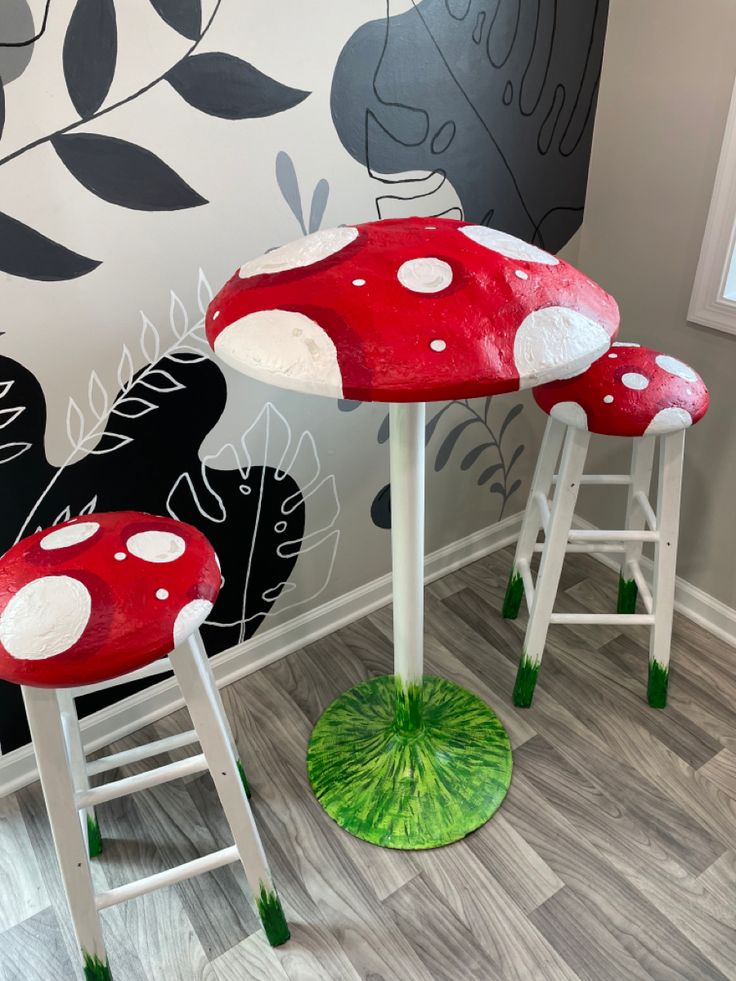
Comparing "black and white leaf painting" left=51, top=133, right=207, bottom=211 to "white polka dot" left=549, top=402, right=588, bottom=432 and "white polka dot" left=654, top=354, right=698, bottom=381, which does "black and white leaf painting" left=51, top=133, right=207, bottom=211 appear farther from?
"white polka dot" left=654, top=354, right=698, bottom=381

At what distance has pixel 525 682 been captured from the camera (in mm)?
1771

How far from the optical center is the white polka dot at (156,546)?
1.08 metres

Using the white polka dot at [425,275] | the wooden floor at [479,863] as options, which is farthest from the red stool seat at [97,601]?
the wooden floor at [479,863]

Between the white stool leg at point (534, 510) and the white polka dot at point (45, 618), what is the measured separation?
1164 mm

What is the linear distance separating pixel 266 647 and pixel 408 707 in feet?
1.61

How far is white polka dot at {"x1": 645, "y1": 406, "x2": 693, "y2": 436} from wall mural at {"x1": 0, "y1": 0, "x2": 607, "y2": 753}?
0.66 m

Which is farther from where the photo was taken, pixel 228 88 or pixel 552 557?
pixel 552 557

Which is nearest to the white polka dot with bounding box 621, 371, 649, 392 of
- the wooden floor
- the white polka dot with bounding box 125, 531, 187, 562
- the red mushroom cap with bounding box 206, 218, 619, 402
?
the red mushroom cap with bounding box 206, 218, 619, 402

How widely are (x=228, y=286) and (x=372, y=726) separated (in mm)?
1086

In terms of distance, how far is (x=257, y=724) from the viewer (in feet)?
5.86

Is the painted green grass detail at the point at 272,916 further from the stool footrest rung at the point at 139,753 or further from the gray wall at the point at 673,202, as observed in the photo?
the gray wall at the point at 673,202

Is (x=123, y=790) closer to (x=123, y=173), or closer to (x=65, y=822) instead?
(x=65, y=822)

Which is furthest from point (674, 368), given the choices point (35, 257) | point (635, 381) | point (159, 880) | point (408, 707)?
point (159, 880)

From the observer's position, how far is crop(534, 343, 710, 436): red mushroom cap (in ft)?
4.66
